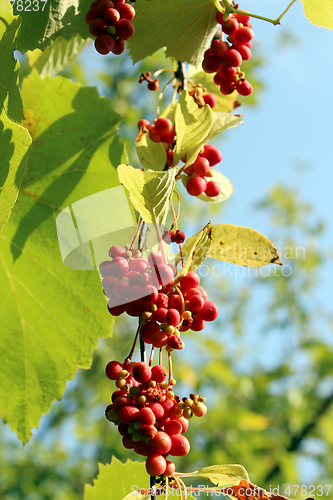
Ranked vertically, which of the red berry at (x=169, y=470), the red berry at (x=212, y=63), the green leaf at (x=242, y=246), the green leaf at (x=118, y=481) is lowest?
the green leaf at (x=118, y=481)

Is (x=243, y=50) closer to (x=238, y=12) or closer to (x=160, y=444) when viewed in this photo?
(x=238, y=12)

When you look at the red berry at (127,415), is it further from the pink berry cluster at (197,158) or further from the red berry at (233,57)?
the red berry at (233,57)

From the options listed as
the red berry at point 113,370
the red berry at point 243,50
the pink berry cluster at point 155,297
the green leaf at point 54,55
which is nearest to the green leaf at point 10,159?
the pink berry cluster at point 155,297

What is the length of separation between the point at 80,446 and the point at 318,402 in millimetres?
4532

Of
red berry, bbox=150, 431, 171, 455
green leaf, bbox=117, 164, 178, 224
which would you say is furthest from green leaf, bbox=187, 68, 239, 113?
red berry, bbox=150, 431, 171, 455

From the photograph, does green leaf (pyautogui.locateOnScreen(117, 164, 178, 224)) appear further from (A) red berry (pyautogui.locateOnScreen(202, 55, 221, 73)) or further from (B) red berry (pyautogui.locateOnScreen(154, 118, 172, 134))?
(A) red berry (pyautogui.locateOnScreen(202, 55, 221, 73))

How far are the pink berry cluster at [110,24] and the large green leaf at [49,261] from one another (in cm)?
36

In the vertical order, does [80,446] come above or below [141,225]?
below

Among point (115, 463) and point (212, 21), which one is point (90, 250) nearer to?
point (115, 463)

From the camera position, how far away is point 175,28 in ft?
3.36

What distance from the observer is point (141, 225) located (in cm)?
82

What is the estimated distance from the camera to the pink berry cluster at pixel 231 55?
926 millimetres

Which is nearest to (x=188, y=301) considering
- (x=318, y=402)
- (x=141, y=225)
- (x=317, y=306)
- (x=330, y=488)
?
(x=141, y=225)

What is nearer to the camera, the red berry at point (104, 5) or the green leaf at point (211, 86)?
the red berry at point (104, 5)
